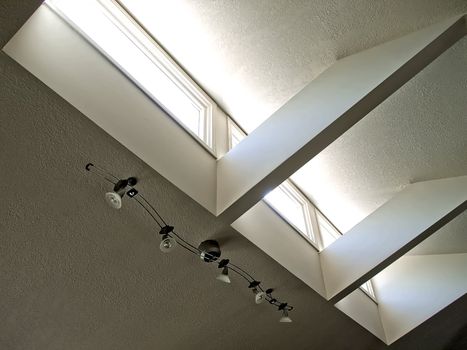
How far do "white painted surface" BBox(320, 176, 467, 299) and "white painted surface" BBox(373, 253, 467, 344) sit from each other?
4.15ft

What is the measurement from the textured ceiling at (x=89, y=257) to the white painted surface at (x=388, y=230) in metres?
0.33

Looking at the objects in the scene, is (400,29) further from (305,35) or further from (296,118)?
(296,118)

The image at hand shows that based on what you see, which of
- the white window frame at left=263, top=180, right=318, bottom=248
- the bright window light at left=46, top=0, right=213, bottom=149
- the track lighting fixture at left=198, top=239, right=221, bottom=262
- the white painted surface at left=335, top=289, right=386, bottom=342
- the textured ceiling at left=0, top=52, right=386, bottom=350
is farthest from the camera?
the white painted surface at left=335, top=289, right=386, bottom=342

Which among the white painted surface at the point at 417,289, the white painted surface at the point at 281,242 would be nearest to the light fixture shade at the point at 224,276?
the white painted surface at the point at 281,242

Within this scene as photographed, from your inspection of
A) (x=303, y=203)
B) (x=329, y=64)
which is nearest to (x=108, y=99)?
(x=329, y=64)

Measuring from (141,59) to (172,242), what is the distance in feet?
3.78

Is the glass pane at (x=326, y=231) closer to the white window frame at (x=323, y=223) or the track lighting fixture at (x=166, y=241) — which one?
the white window frame at (x=323, y=223)

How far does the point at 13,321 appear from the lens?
7.69ft

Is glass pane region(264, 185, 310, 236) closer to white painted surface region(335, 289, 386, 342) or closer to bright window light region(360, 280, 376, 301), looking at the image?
white painted surface region(335, 289, 386, 342)

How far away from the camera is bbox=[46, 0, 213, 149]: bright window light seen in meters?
2.06

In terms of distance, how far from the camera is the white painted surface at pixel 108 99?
1706 mm

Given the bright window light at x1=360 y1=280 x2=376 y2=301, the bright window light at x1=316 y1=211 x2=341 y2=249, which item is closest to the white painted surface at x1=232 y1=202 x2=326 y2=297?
the bright window light at x1=316 y1=211 x2=341 y2=249

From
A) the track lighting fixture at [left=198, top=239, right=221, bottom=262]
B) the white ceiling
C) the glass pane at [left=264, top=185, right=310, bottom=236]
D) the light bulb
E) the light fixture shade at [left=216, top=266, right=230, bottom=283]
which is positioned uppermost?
the white ceiling

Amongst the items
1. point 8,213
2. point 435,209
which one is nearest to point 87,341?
point 8,213
